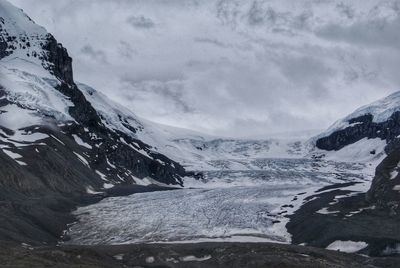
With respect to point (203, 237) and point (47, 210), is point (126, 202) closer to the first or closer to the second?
point (47, 210)

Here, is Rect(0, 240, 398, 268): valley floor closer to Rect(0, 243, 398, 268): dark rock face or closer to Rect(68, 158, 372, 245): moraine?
Rect(0, 243, 398, 268): dark rock face

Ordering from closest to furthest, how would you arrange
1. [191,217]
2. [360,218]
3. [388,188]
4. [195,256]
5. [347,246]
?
1. [195,256]
2. [347,246]
3. [360,218]
4. [388,188]
5. [191,217]

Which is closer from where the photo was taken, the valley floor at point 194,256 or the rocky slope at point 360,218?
the valley floor at point 194,256

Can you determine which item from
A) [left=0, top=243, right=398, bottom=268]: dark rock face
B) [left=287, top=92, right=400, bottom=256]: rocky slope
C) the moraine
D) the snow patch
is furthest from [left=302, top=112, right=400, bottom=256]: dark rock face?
[left=0, top=243, right=398, bottom=268]: dark rock face

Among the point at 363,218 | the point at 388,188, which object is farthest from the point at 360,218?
the point at 388,188

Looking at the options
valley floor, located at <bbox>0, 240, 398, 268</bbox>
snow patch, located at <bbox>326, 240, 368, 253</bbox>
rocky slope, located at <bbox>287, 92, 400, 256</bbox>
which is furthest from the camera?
rocky slope, located at <bbox>287, 92, 400, 256</bbox>

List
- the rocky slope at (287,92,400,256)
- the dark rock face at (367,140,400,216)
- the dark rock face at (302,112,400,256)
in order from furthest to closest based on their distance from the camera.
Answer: the dark rock face at (367,140,400,216), the dark rock face at (302,112,400,256), the rocky slope at (287,92,400,256)

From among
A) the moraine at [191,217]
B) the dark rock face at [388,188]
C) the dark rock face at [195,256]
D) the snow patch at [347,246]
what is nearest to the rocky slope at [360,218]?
the dark rock face at [388,188]

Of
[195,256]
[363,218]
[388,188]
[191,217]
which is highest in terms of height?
[388,188]

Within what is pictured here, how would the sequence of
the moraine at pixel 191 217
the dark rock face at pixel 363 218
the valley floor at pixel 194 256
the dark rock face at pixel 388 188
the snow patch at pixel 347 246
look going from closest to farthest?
the valley floor at pixel 194 256 → the snow patch at pixel 347 246 → the dark rock face at pixel 363 218 → the moraine at pixel 191 217 → the dark rock face at pixel 388 188

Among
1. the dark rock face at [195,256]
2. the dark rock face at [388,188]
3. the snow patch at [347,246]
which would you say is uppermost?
the dark rock face at [388,188]

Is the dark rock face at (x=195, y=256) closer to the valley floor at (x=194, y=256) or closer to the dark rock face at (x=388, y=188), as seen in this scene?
the valley floor at (x=194, y=256)

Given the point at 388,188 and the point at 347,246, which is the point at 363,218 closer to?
the point at 388,188

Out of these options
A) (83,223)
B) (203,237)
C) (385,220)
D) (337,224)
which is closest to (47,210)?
(83,223)
